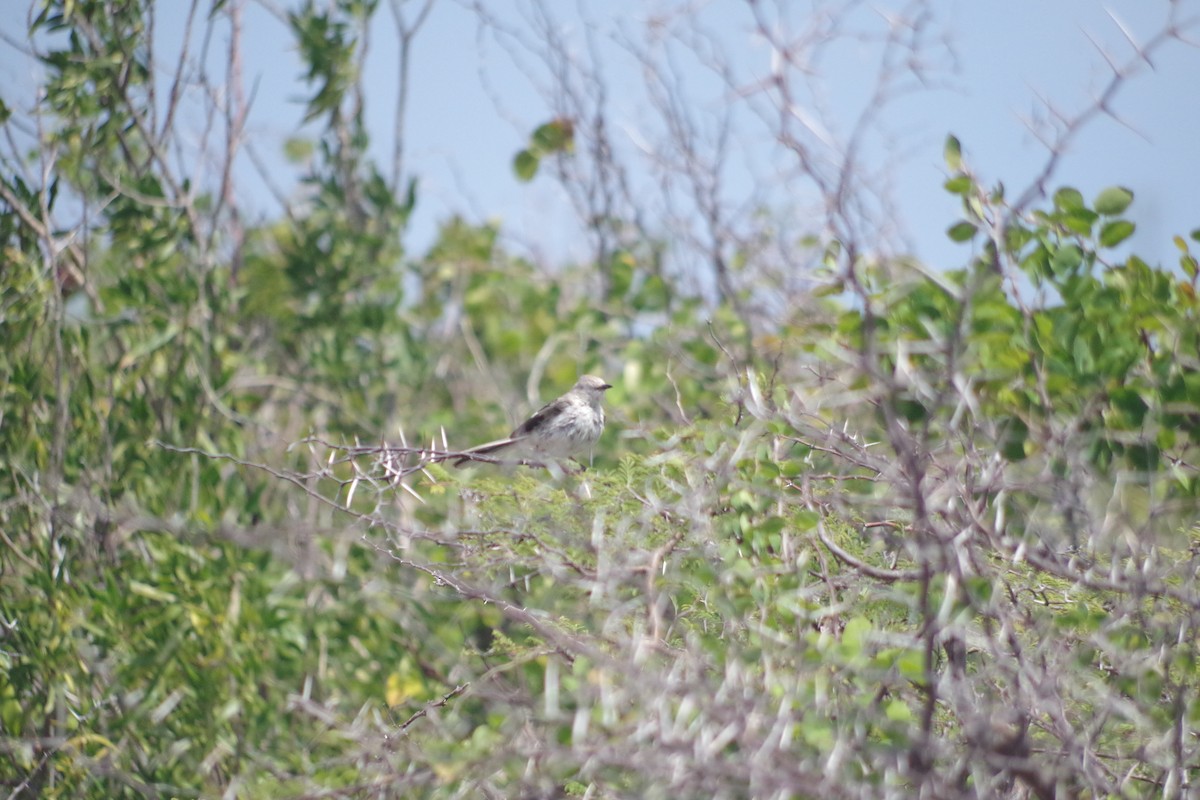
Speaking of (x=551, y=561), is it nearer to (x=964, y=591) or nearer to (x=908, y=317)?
(x=964, y=591)

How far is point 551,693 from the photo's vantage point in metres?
2.83

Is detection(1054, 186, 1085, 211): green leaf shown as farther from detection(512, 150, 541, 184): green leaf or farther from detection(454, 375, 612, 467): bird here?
detection(512, 150, 541, 184): green leaf

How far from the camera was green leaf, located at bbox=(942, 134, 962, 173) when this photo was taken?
434 centimetres

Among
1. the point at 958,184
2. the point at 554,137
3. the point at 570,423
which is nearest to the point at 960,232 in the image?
the point at 958,184

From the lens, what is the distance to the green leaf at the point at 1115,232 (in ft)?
14.8

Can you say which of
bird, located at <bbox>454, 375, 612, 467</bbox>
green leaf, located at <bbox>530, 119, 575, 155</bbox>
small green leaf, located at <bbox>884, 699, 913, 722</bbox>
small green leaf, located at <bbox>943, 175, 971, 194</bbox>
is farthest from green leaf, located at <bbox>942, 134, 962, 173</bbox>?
green leaf, located at <bbox>530, 119, 575, 155</bbox>

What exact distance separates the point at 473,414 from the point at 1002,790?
588cm

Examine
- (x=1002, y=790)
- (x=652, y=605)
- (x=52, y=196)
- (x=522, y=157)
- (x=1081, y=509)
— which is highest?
(x=522, y=157)

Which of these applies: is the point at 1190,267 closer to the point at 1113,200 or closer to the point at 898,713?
the point at 1113,200

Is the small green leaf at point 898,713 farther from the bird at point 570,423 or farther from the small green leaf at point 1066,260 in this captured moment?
the bird at point 570,423

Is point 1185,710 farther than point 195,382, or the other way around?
point 195,382

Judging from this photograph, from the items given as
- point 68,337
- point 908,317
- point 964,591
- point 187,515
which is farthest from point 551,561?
point 68,337

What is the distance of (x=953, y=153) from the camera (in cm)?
435

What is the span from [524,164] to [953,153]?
4.86 meters
